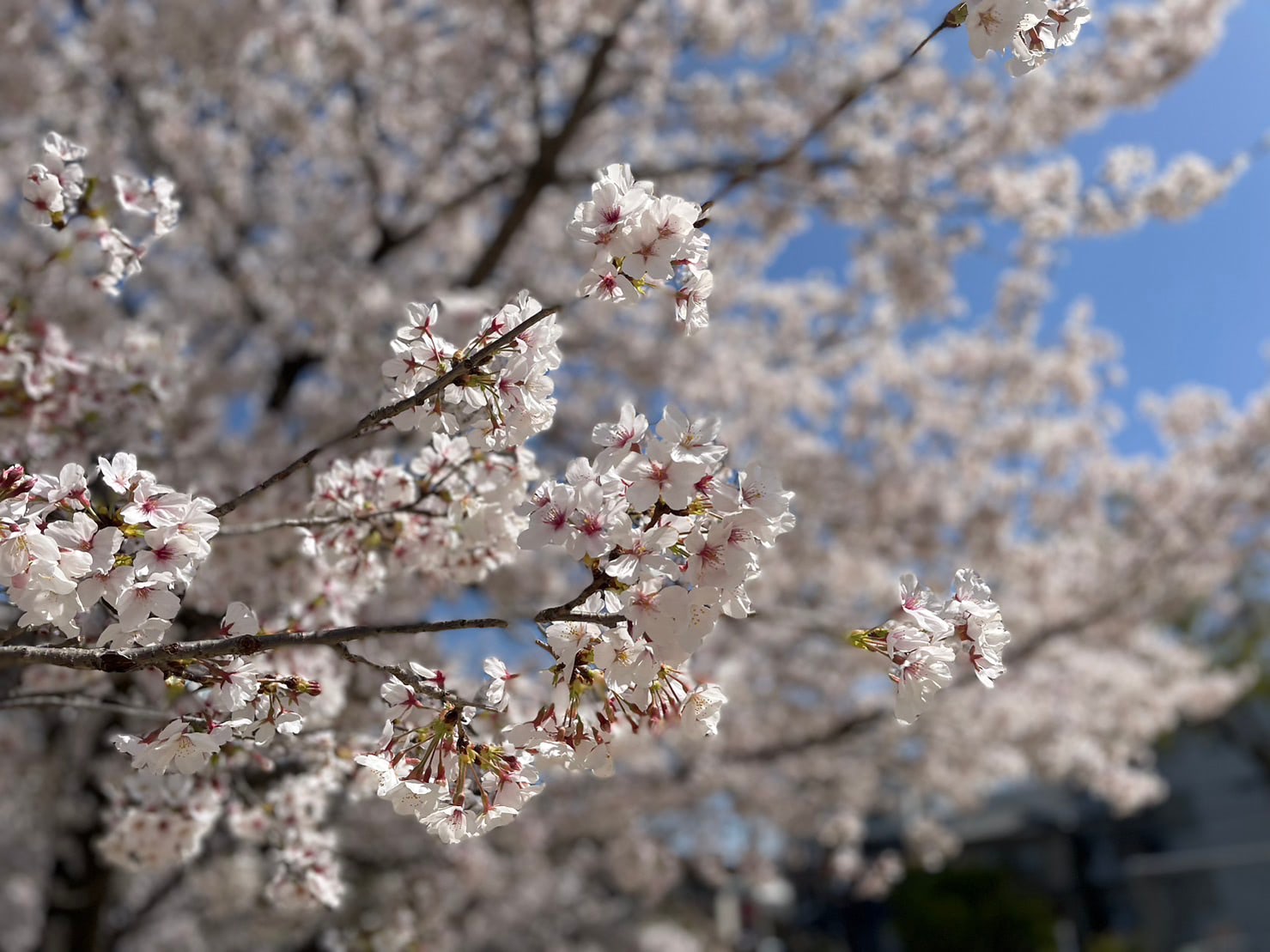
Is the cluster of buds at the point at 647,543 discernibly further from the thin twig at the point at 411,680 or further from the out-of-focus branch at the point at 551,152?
the out-of-focus branch at the point at 551,152

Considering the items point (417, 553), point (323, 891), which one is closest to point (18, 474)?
point (417, 553)

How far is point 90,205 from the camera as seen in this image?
2.44 metres

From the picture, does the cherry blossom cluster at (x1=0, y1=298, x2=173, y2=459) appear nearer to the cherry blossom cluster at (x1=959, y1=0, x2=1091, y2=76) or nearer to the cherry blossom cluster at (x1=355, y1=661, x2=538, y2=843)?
the cherry blossom cluster at (x1=355, y1=661, x2=538, y2=843)

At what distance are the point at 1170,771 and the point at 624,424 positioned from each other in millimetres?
24112

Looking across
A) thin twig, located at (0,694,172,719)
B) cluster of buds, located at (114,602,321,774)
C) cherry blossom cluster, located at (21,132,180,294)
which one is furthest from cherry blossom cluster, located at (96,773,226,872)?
cherry blossom cluster, located at (21,132,180,294)

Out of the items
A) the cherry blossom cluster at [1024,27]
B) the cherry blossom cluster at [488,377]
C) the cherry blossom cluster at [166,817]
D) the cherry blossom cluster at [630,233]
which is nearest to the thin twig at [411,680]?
the cherry blossom cluster at [488,377]

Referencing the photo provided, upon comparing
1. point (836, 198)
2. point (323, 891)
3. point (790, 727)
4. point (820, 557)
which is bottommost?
point (323, 891)

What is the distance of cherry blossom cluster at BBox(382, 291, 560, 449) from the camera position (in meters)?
1.66

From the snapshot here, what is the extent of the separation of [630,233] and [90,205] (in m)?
1.73

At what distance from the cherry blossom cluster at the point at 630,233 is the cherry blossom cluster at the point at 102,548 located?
76 cm

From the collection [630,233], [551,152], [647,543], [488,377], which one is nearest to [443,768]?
[647,543]

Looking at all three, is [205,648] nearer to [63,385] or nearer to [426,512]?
[426,512]

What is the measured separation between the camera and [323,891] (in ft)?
8.15

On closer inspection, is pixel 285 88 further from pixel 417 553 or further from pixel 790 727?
pixel 790 727
